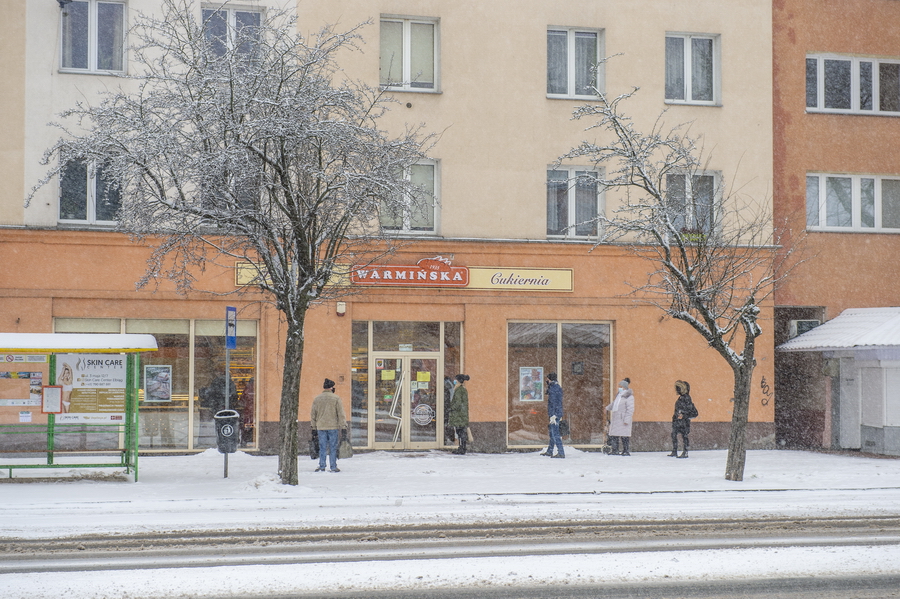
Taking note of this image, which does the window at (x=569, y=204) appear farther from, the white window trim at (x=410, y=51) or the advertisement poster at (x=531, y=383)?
the white window trim at (x=410, y=51)

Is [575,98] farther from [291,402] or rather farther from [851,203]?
[291,402]

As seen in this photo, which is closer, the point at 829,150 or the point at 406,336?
the point at 406,336

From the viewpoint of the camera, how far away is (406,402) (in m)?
20.0

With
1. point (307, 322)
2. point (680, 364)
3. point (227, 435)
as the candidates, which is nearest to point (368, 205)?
point (227, 435)

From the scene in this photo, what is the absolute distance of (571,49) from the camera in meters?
20.8

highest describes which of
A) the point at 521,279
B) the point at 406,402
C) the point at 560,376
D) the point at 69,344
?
the point at 521,279

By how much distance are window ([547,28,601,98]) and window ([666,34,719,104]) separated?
70.1 inches

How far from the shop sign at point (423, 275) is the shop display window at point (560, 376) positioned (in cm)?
172

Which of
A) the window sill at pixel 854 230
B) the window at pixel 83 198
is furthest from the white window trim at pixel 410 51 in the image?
the window sill at pixel 854 230

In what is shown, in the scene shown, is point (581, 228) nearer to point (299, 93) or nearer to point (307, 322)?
point (307, 322)

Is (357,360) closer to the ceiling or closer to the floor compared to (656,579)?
closer to the ceiling

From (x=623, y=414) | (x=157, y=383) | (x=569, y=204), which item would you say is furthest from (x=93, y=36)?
(x=623, y=414)

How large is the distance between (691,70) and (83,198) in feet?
44.8

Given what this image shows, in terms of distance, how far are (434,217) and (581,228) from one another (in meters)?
3.33
